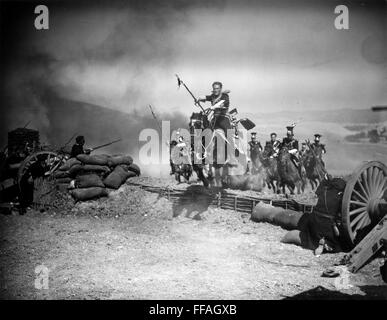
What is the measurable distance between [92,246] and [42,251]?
1.03 m

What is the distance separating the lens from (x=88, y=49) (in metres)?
7.70

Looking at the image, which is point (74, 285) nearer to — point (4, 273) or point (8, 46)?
point (4, 273)

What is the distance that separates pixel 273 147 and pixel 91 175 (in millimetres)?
6549

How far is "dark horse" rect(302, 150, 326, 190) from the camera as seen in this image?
11656 mm

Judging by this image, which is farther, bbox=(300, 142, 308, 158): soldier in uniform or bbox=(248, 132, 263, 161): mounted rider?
bbox=(248, 132, 263, 161): mounted rider

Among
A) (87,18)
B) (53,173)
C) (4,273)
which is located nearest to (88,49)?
(87,18)

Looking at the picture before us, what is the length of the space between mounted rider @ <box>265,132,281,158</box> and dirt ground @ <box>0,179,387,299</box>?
→ 384 centimetres

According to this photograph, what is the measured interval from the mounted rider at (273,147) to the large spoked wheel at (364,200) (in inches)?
212


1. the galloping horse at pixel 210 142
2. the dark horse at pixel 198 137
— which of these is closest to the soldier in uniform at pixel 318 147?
the galloping horse at pixel 210 142

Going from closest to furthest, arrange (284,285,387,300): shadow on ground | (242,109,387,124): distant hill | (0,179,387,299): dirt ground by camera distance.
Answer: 1. (284,285,387,300): shadow on ground
2. (0,179,387,299): dirt ground
3. (242,109,387,124): distant hill

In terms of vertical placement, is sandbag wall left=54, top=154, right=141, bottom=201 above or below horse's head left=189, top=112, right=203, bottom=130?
below

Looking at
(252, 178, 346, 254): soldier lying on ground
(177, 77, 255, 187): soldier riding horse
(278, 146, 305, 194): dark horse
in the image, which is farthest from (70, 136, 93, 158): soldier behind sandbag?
(252, 178, 346, 254): soldier lying on ground

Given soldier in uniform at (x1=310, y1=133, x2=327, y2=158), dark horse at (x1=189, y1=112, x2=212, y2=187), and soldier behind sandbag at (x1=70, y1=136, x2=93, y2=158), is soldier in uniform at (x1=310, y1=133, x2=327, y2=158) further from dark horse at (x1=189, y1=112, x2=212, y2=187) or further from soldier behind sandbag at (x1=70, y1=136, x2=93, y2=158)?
soldier behind sandbag at (x1=70, y1=136, x2=93, y2=158)
